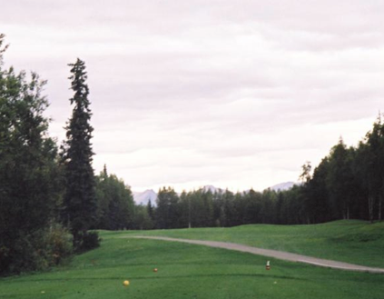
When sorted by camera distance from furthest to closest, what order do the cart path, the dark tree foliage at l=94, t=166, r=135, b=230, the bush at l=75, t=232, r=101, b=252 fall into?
the dark tree foliage at l=94, t=166, r=135, b=230
the bush at l=75, t=232, r=101, b=252
the cart path

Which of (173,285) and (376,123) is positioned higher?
(376,123)

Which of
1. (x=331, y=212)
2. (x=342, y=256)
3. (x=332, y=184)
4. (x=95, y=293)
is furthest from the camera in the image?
(x=331, y=212)

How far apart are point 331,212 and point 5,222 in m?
67.1

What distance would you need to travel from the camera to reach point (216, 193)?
159 meters

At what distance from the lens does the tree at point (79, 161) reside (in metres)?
51.7

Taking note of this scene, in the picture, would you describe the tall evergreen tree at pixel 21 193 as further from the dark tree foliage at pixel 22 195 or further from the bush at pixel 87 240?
the bush at pixel 87 240

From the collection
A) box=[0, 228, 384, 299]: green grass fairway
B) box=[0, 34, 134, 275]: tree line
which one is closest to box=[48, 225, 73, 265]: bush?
box=[0, 34, 134, 275]: tree line

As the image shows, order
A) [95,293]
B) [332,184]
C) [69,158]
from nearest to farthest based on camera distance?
[95,293], [69,158], [332,184]

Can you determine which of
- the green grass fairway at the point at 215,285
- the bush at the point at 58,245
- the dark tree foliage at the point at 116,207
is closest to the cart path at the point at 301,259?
the green grass fairway at the point at 215,285

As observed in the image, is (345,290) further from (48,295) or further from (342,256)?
(342,256)

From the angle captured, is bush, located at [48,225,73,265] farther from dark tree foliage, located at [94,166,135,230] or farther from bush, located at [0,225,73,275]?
dark tree foliage, located at [94,166,135,230]

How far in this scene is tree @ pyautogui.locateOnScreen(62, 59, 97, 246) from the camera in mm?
51656

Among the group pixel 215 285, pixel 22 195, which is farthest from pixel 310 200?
pixel 215 285

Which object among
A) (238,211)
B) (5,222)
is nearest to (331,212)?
(238,211)
